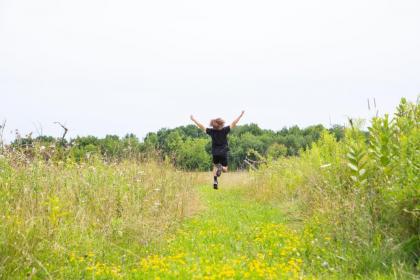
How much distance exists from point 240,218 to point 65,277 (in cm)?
514

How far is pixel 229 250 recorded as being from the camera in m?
6.21

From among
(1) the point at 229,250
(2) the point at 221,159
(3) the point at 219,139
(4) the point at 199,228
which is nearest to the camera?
(1) the point at 229,250

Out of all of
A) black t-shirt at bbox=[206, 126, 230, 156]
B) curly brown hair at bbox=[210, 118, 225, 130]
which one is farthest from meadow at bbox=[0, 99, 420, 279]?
curly brown hair at bbox=[210, 118, 225, 130]

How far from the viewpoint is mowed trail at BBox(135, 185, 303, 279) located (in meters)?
4.69

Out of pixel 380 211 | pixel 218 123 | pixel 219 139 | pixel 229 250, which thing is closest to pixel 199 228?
pixel 229 250

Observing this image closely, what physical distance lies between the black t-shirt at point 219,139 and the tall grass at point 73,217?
21.2 feet

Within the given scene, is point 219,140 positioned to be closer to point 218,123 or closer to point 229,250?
point 218,123

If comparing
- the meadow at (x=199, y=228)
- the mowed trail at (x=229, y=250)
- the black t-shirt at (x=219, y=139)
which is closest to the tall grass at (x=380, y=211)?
the meadow at (x=199, y=228)

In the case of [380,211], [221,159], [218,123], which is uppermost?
[218,123]

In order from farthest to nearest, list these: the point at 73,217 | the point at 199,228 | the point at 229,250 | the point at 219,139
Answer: the point at 219,139 → the point at 199,228 → the point at 229,250 → the point at 73,217

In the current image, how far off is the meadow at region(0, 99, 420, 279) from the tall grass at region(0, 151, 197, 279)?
0.02 m

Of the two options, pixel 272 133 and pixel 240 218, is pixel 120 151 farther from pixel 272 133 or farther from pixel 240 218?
pixel 272 133

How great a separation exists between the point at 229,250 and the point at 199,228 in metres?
1.86

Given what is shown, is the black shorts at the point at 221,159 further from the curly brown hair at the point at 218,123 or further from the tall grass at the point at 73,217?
the tall grass at the point at 73,217
